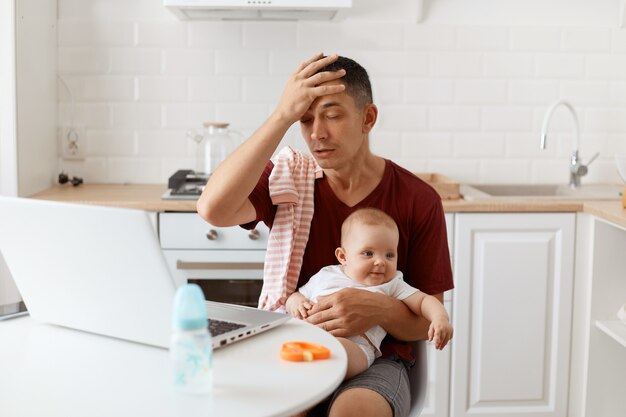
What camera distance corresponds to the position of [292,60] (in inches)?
138

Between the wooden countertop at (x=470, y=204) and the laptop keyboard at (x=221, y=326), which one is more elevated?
the wooden countertop at (x=470, y=204)

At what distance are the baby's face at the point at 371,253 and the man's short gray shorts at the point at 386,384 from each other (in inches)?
7.5

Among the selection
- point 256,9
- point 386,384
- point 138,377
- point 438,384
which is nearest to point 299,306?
point 386,384

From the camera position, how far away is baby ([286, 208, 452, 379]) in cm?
189

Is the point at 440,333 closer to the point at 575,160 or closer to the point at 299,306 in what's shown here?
Result: the point at 299,306

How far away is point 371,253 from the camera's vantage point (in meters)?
1.94

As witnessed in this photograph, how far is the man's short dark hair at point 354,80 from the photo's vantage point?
193cm

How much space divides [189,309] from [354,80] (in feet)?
3.06

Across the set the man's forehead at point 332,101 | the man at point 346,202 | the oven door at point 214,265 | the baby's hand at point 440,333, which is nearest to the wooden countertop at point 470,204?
the oven door at point 214,265

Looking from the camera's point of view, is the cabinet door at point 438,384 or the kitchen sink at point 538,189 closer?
the cabinet door at point 438,384

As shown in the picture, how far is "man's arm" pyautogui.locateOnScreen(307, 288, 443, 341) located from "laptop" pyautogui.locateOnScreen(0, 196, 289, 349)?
29 centimetres

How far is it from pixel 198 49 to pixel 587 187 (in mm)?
1708

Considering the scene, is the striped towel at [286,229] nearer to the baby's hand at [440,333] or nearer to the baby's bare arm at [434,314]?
the baby's bare arm at [434,314]

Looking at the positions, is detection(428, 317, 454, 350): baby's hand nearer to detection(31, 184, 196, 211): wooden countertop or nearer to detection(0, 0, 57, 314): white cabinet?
→ detection(31, 184, 196, 211): wooden countertop
